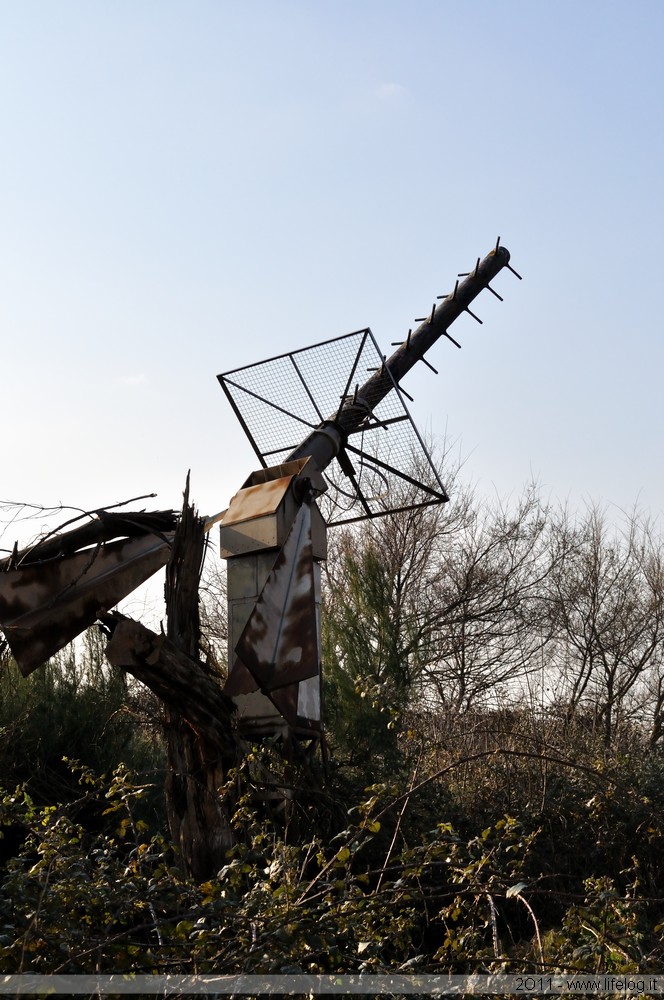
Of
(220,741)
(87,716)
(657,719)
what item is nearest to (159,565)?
(220,741)

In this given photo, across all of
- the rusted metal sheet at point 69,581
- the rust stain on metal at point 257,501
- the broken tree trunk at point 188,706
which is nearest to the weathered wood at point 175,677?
the broken tree trunk at point 188,706

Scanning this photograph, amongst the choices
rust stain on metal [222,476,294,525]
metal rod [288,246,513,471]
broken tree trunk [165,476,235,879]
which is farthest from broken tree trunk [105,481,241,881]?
metal rod [288,246,513,471]

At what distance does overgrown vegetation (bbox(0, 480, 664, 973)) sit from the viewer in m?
3.60

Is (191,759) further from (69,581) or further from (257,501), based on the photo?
(257,501)

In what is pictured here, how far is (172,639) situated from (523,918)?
358 centimetres

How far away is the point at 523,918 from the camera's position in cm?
811

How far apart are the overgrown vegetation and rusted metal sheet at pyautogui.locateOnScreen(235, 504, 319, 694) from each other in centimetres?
Answer: 70

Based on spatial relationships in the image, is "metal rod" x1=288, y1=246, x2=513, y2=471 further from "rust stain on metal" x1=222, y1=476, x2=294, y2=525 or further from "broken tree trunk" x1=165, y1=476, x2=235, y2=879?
"broken tree trunk" x1=165, y1=476, x2=235, y2=879

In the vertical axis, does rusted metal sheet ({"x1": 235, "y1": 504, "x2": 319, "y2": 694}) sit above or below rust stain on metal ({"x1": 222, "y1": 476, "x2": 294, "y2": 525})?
below

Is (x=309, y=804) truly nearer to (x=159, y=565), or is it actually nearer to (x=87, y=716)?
(x=159, y=565)

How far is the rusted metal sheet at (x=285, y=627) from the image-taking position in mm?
6676

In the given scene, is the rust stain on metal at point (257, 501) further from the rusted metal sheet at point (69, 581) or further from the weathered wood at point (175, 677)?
the weathered wood at point (175, 677)

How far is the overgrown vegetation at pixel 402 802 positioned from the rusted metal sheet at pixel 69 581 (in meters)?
1.17

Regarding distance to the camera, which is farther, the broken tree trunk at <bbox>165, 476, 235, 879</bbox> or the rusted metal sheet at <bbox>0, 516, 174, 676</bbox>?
the rusted metal sheet at <bbox>0, 516, 174, 676</bbox>
